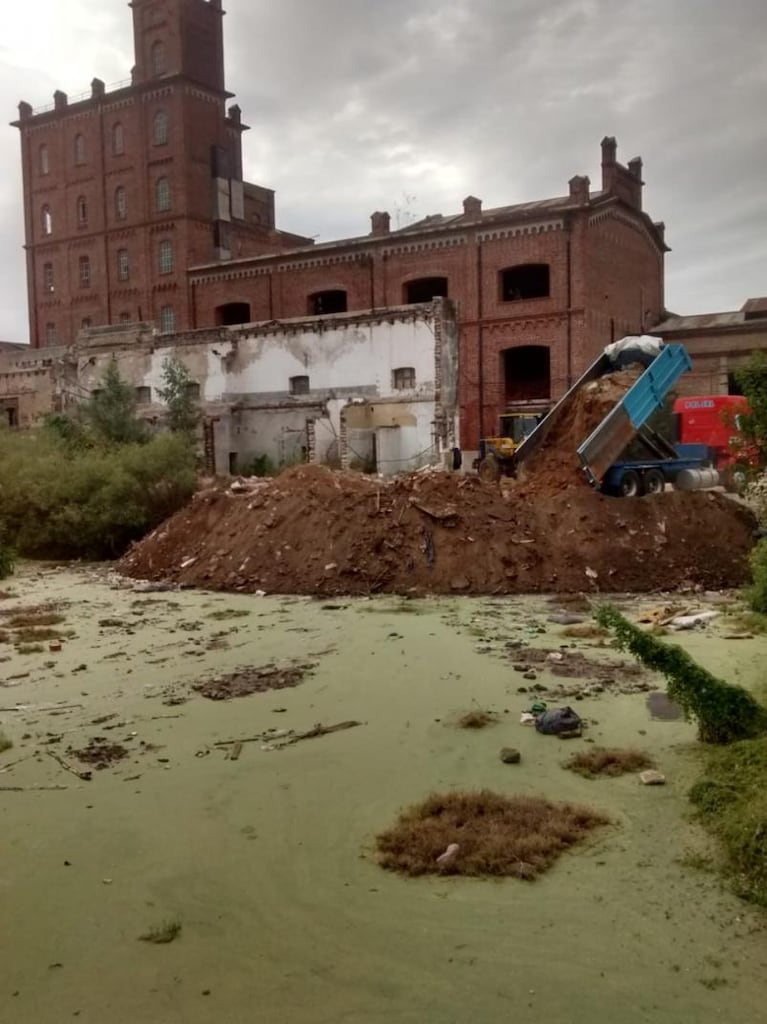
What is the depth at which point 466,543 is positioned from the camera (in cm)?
1398

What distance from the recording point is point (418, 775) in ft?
19.4

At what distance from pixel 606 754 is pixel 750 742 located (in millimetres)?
927

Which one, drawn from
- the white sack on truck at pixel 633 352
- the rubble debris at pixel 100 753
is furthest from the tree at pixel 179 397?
the rubble debris at pixel 100 753

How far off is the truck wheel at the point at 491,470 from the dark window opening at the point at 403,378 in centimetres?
664

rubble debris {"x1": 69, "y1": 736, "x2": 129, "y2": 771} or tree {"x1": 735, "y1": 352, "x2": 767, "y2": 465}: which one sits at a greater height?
tree {"x1": 735, "y1": 352, "x2": 767, "y2": 465}

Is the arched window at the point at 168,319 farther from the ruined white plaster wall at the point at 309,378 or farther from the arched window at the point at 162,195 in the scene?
the ruined white plaster wall at the point at 309,378

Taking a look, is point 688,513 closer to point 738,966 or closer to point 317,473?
point 317,473

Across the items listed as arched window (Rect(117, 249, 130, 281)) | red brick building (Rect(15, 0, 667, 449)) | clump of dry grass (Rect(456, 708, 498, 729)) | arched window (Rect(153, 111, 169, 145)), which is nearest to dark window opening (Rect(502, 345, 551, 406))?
red brick building (Rect(15, 0, 667, 449))

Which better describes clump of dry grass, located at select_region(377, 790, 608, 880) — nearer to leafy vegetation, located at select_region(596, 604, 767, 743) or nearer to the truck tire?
leafy vegetation, located at select_region(596, 604, 767, 743)

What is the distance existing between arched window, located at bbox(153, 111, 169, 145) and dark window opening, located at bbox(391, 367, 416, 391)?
2107 centimetres

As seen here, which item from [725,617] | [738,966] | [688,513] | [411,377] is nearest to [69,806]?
[738,966]

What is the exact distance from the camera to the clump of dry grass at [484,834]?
455cm

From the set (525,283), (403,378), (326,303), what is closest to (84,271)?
(326,303)

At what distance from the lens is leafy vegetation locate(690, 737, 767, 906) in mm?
4281
